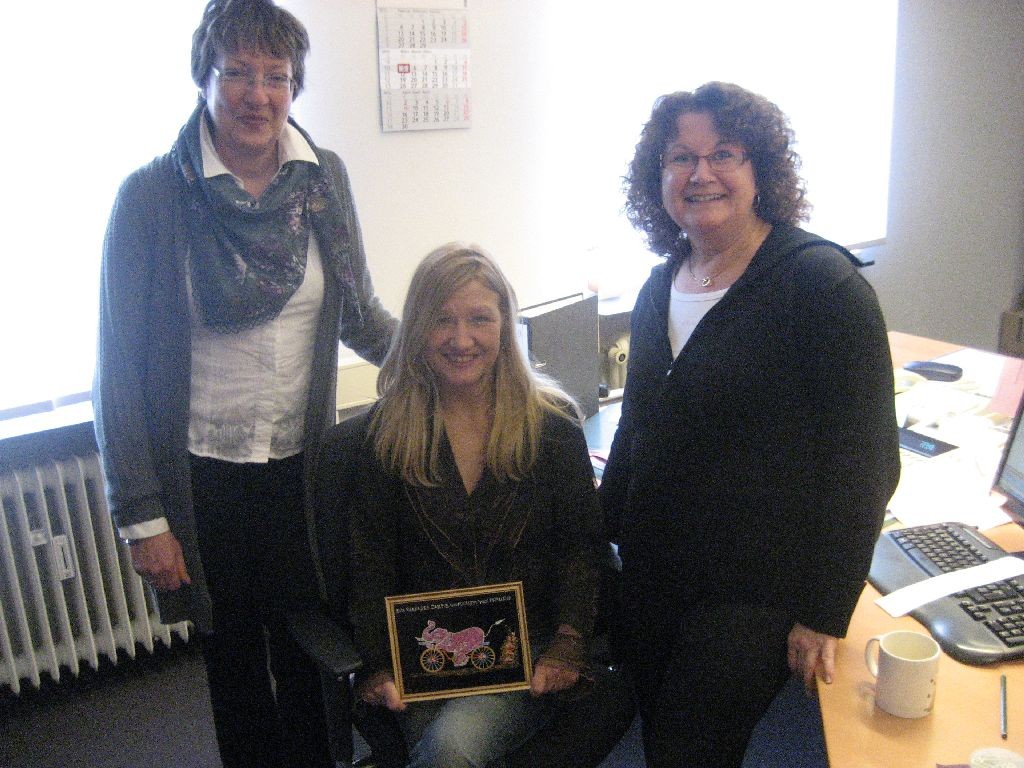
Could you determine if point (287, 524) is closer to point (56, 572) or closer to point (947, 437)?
point (56, 572)

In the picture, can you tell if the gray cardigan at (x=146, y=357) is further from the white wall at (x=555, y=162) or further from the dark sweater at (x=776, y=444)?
the white wall at (x=555, y=162)

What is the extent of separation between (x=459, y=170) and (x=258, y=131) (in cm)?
135

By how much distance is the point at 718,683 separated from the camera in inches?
55.7

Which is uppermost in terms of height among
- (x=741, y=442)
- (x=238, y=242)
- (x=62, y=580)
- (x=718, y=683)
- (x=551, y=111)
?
(x=551, y=111)

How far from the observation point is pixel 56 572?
2350 millimetres

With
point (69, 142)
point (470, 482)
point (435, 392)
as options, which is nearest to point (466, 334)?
point (435, 392)

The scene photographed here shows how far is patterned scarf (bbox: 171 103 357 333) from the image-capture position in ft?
5.08

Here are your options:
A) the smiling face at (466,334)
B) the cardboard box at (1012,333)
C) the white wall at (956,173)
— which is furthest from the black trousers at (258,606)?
the cardboard box at (1012,333)

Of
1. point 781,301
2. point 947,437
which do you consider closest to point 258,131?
point 781,301

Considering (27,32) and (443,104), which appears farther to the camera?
(443,104)

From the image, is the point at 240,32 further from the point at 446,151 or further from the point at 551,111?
the point at 551,111

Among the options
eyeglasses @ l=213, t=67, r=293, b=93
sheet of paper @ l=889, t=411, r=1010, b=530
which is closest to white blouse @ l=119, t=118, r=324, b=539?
eyeglasses @ l=213, t=67, r=293, b=93

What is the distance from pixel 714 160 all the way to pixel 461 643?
920mm

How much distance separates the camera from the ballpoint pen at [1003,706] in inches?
45.8
